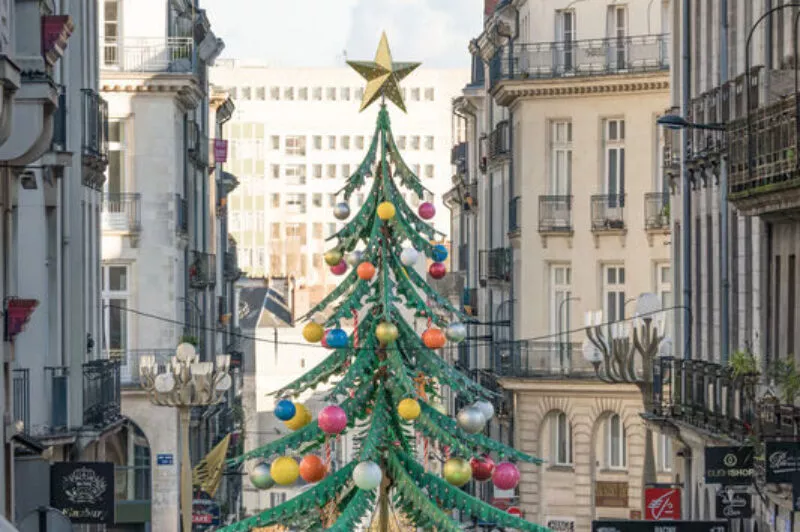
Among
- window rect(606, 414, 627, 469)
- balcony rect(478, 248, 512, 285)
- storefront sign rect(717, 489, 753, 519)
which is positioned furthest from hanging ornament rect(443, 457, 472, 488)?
balcony rect(478, 248, 512, 285)

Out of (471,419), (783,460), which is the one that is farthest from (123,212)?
(471,419)

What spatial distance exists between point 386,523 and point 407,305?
7.30ft

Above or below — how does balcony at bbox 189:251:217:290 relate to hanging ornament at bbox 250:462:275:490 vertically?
above

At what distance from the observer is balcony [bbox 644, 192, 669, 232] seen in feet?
191

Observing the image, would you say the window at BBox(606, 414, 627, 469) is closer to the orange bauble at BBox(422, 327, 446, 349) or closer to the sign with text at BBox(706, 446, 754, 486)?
the sign with text at BBox(706, 446, 754, 486)

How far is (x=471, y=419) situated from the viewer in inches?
936

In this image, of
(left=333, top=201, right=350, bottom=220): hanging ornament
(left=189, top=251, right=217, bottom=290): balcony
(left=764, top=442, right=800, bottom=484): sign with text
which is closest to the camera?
(left=333, top=201, right=350, bottom=220): hanging ornament

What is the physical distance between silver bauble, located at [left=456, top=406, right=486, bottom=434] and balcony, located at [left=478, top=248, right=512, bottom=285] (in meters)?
39.0

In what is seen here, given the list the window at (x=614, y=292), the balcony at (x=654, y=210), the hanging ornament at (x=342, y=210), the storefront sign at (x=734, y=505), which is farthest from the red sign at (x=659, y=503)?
the window at (x=614, y=292)

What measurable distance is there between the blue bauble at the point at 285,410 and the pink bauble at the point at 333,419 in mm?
436

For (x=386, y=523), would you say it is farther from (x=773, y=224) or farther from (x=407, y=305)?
(x=773, y=224)

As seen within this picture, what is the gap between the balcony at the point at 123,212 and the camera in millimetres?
57969

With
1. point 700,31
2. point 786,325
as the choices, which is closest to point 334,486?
point 786,325

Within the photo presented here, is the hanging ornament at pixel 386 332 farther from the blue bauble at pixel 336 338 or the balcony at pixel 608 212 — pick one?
the balcony at pixel 608 212
